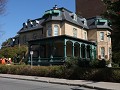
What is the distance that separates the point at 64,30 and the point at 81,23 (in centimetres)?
773

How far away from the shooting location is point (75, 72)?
69.8 feet

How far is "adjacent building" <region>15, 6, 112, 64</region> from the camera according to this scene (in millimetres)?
39722

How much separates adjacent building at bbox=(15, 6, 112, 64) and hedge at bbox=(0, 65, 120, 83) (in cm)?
961

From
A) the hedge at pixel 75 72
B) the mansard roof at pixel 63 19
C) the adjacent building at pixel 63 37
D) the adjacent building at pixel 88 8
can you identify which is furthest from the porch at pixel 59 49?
the adjacent building at pixel 88 8

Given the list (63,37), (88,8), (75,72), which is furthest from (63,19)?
(75,72)

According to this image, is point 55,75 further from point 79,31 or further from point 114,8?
point 79,31

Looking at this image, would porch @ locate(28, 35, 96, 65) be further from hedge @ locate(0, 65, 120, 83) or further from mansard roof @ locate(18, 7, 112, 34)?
hedge @ locate(0, 65, 120, 83)

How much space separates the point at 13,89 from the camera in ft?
50.2

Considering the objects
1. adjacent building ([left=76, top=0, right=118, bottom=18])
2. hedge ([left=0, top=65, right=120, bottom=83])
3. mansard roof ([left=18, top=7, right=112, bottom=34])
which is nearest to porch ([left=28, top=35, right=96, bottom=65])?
mansard roof ([left=18, top=7, right=112, bottom=34])

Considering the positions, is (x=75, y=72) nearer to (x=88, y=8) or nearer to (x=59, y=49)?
(x=59, y=49)

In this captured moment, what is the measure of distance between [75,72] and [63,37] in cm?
1574

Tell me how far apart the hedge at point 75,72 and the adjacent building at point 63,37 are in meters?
9.61

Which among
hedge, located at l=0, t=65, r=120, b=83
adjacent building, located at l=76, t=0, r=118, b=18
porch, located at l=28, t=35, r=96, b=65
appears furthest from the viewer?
adjacent building, located at l=76, t=0, r=118, b=18

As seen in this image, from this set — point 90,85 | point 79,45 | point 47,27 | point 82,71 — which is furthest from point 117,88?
point 47,27
